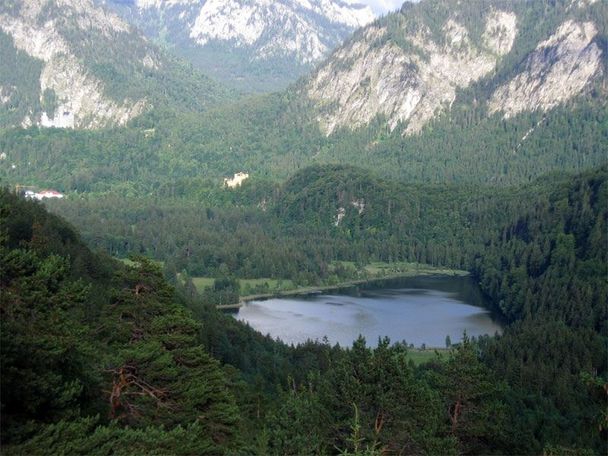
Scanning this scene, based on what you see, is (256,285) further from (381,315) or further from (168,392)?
(168,392)

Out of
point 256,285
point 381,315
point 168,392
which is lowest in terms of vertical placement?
point 168,392

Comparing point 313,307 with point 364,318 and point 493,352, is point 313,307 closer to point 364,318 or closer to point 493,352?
point 364,318

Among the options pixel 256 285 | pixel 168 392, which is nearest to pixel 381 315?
pixel 256 285

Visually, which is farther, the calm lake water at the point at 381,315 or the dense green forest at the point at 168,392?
the calm lake water at the point at 381,315

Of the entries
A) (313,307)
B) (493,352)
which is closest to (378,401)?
(493,352)

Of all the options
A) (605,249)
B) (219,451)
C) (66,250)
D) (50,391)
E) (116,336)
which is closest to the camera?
(50,391)

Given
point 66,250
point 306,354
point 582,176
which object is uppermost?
point 582,176

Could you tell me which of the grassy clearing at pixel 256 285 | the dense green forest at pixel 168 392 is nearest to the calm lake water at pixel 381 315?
the grassy clearing at pixel 256 285

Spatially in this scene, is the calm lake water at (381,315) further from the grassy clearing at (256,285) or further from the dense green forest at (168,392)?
the dense green forest at (168,392)
